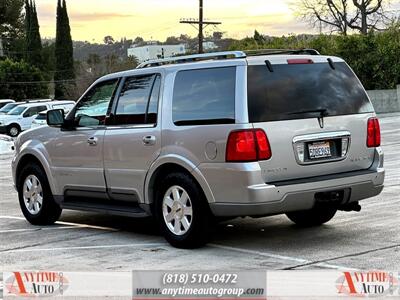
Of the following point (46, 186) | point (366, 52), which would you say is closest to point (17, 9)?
point (366, 52)

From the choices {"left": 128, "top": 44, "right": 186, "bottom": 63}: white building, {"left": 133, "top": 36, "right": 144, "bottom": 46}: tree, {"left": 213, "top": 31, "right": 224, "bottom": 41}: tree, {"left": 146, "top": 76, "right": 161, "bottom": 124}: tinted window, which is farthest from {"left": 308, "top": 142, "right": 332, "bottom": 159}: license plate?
{"left": 133, "top": 36, "right": 144, "bottom": 46}: tree

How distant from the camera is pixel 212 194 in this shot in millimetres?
7273

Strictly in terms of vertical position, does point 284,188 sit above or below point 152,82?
below

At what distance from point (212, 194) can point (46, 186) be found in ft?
10.1

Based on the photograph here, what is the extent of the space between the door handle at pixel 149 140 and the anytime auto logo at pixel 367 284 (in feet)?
9.46

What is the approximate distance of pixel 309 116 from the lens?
293 inches

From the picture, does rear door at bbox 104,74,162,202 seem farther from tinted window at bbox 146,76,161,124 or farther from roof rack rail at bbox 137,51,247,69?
roof rack rail at bbox 137,51,247,69

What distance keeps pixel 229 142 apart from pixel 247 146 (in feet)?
0.60

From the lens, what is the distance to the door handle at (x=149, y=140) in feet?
25.8

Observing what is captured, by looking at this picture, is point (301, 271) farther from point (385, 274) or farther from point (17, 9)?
point (17, 9)

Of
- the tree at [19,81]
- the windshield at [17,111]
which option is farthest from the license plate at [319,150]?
the tree at [19,81]

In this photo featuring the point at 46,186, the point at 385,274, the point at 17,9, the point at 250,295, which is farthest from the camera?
the point at 17,9

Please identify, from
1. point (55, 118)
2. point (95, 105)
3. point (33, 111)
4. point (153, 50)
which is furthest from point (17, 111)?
point (153, 50)

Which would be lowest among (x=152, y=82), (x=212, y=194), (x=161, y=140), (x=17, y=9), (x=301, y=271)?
(x=301, y=271)
